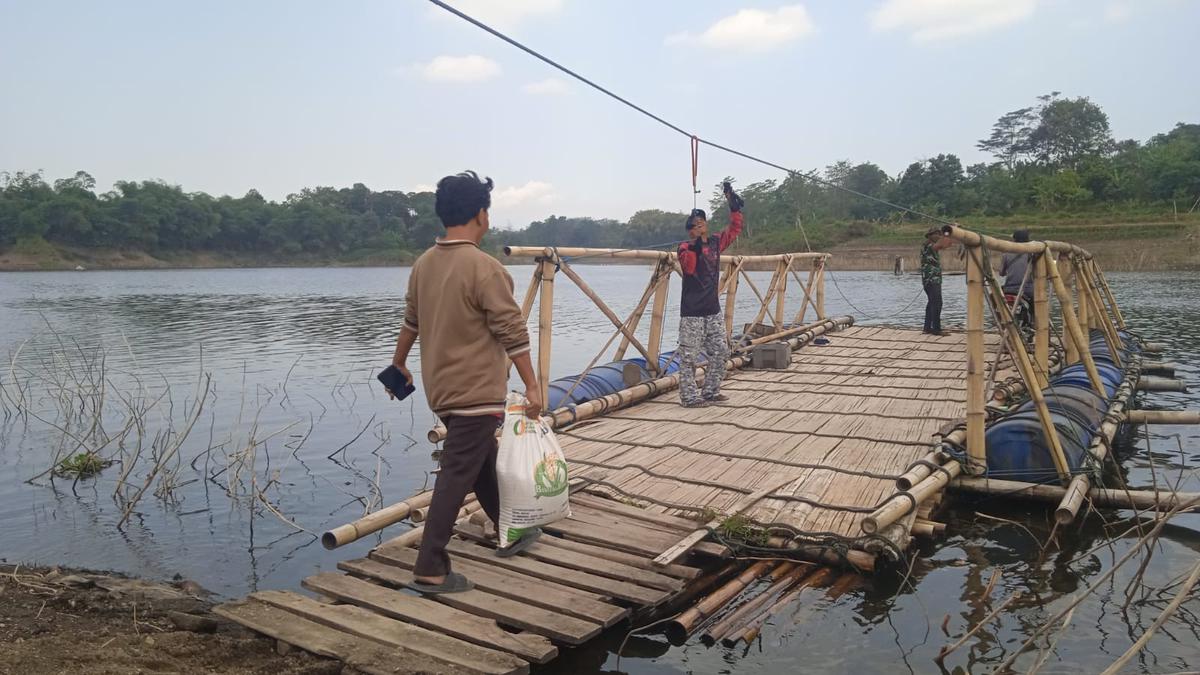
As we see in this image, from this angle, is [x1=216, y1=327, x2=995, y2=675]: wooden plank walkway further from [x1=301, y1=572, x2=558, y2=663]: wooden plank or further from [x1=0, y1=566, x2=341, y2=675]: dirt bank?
[x1=0, y1=566, x2=341, y2=675]: dirt bank

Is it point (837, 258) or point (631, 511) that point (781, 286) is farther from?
point (837, 258)

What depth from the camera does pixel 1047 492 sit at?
5812 mm

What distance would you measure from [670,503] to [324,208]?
7951 cm

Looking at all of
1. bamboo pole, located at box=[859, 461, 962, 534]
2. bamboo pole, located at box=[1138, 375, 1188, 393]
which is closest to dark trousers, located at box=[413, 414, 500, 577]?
bamboo pole, located at box=[859, 461, 962, 534]

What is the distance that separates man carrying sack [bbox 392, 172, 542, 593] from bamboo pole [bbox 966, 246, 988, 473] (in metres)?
3.41

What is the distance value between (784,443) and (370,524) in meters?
3.48

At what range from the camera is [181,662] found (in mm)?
3455

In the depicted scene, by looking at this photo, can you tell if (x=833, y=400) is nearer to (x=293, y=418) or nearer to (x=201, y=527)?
(x=201, y=527)

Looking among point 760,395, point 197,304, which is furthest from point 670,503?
point 197,304

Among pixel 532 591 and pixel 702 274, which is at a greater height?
pixel 702 274

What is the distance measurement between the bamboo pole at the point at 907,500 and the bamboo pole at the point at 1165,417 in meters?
2.81

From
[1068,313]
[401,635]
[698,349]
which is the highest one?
[1068,313]

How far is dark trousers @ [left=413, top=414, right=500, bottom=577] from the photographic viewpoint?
4.00 m

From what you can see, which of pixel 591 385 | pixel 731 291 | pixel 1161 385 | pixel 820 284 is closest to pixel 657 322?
pixel 591 385
